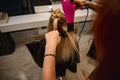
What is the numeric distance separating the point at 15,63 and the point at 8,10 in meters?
1.05

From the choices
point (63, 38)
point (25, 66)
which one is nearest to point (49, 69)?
point (63, 38)

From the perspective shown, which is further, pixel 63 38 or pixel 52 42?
pixel 63 38

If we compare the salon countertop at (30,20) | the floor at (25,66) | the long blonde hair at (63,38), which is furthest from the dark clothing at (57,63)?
the salon countertop at (30,20)

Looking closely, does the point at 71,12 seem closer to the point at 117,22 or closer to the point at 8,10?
the point at 117,22

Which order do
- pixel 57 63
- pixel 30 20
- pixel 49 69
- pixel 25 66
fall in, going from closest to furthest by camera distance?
pixel 49 69
pixel 57 63
pixel 25 66
pixel 30 20

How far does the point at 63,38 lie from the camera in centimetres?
126

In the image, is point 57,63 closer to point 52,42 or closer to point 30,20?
point 52,42

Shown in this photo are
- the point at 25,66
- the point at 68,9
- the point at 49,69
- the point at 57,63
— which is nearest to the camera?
the point at 49,69

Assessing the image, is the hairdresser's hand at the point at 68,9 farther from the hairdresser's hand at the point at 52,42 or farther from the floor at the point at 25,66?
the floor at the point at 25,66

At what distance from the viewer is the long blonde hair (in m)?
1.22

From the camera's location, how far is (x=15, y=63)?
2.30m

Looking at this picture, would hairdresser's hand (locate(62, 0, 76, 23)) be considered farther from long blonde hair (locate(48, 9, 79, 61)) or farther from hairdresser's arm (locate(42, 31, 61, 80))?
hairdresser's arm (locate(42, 31, 61, 80))

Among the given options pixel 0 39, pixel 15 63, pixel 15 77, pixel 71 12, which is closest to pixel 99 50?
pixel 71 12

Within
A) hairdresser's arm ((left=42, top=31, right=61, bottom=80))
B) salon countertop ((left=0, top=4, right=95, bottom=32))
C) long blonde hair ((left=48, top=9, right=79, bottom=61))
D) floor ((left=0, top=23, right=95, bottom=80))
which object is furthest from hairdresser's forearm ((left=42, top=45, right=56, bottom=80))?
salon countertop ((left=0, top=4, right=95, bottom=32))
